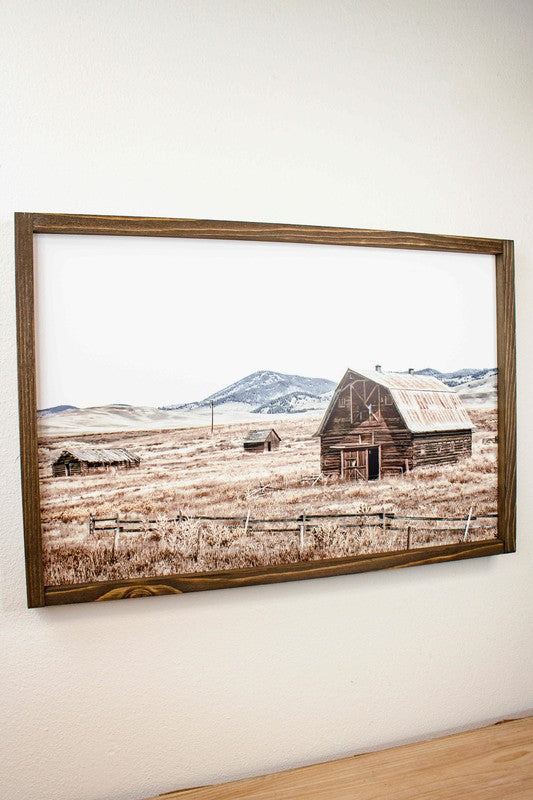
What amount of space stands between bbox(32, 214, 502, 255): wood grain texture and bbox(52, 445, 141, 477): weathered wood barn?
366 millimetres

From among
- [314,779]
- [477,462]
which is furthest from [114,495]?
[477,462]

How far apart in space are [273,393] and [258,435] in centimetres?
8

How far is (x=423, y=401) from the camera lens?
4.17ft

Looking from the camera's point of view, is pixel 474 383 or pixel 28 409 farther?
pixel 474 383

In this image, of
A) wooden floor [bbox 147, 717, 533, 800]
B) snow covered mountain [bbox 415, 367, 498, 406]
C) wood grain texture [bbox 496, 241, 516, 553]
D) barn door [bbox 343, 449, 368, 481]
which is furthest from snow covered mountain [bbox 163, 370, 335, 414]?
wooden floor [bbox 147, 717, 533, 800]

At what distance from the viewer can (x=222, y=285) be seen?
1.14 meters

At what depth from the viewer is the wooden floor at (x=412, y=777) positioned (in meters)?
1.11

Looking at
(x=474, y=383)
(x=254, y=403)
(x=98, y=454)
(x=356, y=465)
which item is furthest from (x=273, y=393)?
(x=474, y=383)

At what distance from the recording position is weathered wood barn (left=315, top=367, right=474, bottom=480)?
1.21 meters

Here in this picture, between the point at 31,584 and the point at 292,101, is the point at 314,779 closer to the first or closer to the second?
the point at 31,584

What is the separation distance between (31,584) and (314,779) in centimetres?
62

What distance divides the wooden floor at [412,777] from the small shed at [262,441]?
0.60 metres

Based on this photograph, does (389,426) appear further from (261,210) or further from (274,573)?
(261,210)

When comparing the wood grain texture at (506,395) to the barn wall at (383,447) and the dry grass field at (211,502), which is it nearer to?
the dry grass field at (211,502)
